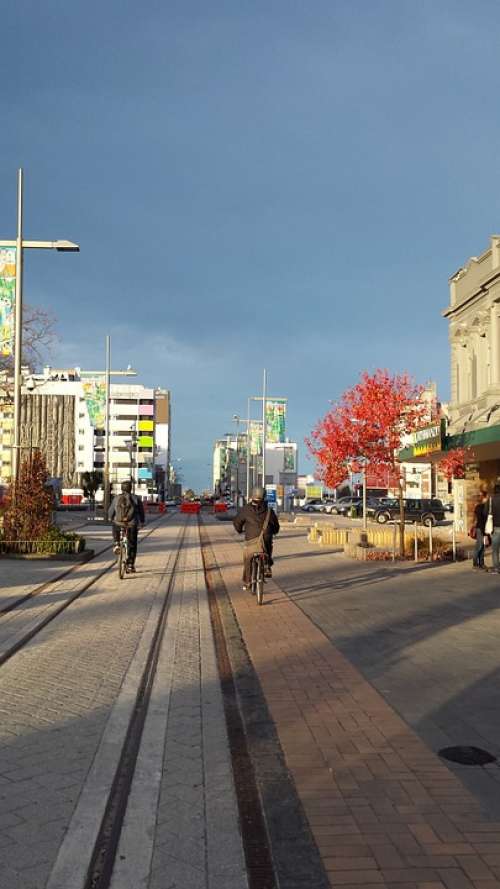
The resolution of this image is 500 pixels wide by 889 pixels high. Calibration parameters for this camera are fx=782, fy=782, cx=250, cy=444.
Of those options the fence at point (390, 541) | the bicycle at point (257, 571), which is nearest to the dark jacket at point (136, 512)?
the bicycle at point (257, 571)

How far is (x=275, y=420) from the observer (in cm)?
7925

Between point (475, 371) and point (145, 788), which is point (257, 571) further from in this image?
point (475, 371)

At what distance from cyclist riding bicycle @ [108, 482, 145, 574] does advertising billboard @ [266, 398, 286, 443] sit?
62.7m

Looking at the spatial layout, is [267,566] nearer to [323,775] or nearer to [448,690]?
[448,690]

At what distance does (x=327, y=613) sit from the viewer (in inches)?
428

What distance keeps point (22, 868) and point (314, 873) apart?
1273mm

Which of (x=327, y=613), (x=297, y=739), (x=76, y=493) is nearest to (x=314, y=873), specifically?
(x=297, y=739)

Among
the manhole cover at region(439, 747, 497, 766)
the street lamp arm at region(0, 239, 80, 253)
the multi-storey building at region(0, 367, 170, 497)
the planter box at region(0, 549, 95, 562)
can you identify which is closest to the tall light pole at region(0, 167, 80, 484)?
the street lamp arm at region(0, 239, 80, 253)

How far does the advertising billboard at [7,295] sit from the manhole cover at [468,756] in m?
16.4

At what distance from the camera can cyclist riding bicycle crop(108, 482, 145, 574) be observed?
576 inches

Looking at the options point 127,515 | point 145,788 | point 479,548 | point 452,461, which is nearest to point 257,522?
point 127,515

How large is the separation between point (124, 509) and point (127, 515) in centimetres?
13

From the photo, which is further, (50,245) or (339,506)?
(339,506)

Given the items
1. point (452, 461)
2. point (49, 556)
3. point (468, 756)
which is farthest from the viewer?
point (452, 461)
